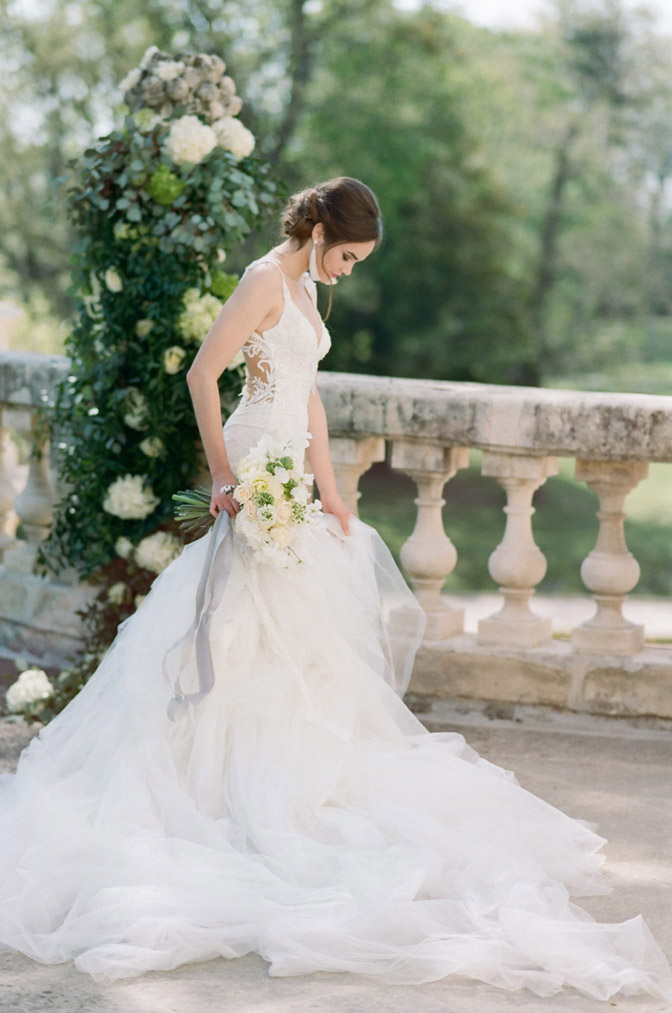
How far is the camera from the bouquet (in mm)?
3137

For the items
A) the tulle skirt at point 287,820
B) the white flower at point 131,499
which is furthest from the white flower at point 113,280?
the tulle skirt at point 287,820

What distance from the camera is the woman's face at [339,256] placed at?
3.32 meters

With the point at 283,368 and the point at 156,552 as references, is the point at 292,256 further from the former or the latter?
the point at 156,552

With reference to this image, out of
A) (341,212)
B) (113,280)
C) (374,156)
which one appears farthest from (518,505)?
(374,156)

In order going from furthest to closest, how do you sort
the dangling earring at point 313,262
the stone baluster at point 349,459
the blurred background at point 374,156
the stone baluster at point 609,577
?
1. the blurred background at point 374,156
2. the stone baluster at point 349,459
3. the stone baluster at point 609,577
4. the dangling earring at point 313,262

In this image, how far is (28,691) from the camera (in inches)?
171

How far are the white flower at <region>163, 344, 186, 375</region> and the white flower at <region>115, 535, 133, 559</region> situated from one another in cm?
62

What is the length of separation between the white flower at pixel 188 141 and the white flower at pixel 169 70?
241 millimetres

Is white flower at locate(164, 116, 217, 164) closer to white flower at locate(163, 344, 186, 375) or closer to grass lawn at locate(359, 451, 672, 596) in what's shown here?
white flower at locate(163, 344, 186, 375)

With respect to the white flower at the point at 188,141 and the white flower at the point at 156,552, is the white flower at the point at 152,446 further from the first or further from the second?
the white flower at the point at 188,141

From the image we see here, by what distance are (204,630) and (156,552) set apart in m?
1.16

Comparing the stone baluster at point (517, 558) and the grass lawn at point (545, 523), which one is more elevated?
the stone baluster at point (517, 558)

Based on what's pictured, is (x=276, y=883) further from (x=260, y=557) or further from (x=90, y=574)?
(x=90, y=574)

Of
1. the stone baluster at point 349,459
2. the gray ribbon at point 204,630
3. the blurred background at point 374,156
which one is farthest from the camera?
the blurred background at point 374,156
